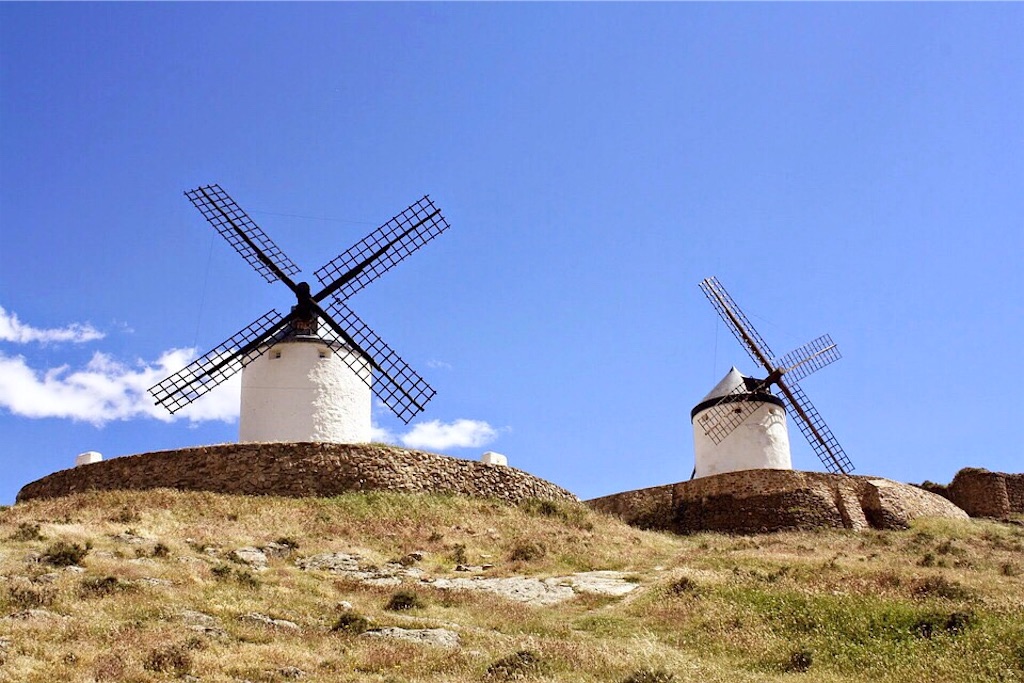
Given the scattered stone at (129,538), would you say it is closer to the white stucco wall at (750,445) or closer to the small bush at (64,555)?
the small bush at (64,555)

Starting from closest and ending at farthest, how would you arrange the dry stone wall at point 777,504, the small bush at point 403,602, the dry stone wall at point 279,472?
the small bush at point 403,602 → the dry stone wall at point 279,472 → the dry stone wall at point 777,504

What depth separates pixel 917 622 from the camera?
11914mm

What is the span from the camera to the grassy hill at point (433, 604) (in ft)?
34.4

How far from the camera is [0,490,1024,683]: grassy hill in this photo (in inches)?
412

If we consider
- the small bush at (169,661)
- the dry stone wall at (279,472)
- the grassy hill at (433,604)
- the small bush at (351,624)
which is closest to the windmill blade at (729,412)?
the grassy hill at (433,604)

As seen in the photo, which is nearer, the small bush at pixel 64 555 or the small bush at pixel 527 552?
the small bush at pixel 64 555

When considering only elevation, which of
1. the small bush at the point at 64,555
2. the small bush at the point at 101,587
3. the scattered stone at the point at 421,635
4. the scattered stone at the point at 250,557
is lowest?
the scattered stone at the point at 421,635

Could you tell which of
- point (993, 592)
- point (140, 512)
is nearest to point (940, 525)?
point (993, 592)

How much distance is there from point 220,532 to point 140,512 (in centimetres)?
202

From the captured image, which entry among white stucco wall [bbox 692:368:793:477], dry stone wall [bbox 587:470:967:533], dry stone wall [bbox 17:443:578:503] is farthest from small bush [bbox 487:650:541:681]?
white stucco wall [bbox 692:368:793:477]

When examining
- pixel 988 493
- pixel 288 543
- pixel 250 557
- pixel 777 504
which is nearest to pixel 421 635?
pixel 250 557

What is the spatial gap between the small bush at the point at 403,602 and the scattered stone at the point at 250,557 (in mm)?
3752

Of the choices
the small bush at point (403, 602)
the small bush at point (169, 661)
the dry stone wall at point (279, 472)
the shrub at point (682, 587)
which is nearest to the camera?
the small bush at point (169, 661)

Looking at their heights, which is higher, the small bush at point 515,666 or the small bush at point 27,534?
the small bush at point 27,534
